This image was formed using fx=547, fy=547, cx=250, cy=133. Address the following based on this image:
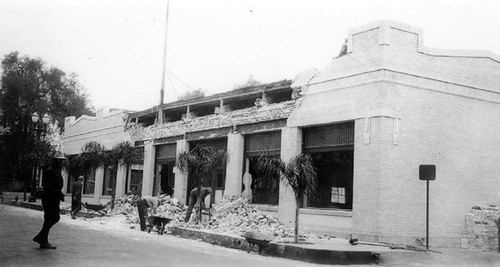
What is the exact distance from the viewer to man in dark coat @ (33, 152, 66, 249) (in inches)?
454

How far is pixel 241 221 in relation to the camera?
65.2ft

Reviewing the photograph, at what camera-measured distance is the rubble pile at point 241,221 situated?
714 inches

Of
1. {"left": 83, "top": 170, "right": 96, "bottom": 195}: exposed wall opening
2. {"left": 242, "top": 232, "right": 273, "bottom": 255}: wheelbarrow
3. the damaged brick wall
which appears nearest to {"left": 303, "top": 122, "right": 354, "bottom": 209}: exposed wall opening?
the damaged brick wall

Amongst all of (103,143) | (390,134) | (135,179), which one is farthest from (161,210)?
(103,143)

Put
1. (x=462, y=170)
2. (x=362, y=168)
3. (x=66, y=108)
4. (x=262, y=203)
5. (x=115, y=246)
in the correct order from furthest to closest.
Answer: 1. (x=66, y=108)
2. (x=262, y=203)
3. (x=462, y=170)
4. (x=362, y=168)
5. (x=115, y=246)

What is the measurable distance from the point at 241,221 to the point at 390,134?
21.1 feet

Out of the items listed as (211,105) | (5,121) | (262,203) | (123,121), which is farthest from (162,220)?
(5,121)

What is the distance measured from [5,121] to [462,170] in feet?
146

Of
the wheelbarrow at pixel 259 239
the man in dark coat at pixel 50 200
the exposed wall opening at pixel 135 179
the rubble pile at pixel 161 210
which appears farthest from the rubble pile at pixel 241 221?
the exposed wall opening at pixel 135 179

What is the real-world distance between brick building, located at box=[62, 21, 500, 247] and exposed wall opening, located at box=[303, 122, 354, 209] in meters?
0.04

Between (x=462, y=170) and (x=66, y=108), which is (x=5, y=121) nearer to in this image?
(x=66, y=108)

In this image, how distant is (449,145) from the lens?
1805 cm

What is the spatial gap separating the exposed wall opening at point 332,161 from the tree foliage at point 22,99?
119 feet

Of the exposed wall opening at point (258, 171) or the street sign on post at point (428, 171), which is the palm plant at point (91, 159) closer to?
the exposed wall opening at point (258, 171)
